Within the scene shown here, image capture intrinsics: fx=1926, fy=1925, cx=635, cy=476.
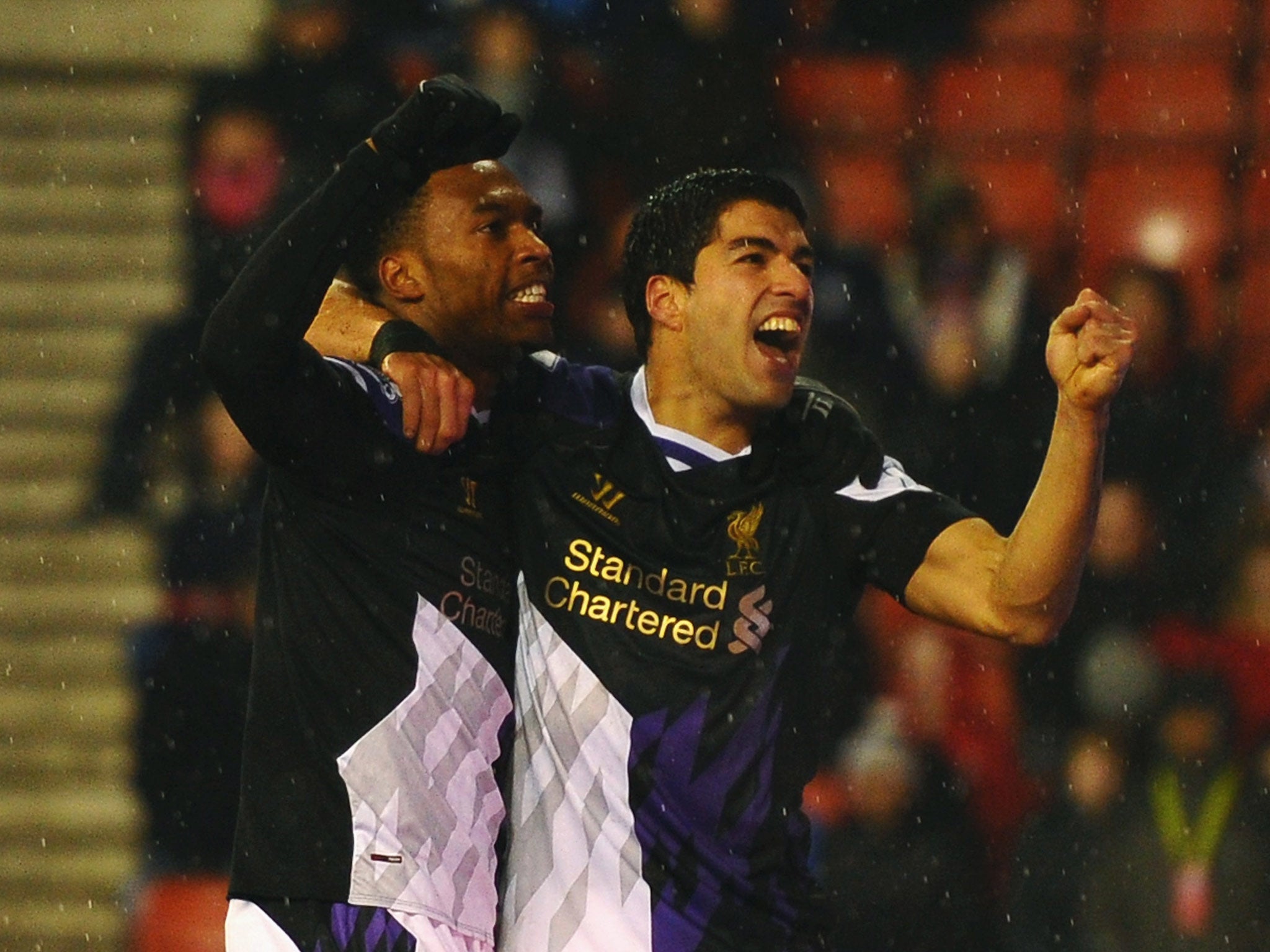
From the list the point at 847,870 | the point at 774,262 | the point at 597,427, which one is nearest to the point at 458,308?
the point at 597,427

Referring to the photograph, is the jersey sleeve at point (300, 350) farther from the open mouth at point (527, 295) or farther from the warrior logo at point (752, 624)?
the warrior logo at point (752, 624)

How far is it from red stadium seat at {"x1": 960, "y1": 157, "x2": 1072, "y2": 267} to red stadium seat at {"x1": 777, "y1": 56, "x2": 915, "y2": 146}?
26 centimetres

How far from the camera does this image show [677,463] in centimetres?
313

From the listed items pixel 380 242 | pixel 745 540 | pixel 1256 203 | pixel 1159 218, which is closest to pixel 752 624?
pixel 745 540

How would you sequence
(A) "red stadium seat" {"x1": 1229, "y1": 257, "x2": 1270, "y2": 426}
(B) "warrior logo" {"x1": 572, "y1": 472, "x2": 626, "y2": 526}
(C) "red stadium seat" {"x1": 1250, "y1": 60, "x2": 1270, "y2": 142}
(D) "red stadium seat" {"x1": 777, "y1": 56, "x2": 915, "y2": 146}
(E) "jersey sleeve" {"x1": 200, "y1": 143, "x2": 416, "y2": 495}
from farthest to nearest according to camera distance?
(D) "red stadium seat" {"x1": 777, "y1": 56, "x2": 915, "y2": 146} < (C) "red stadium seat" {"x1": 1250, "y1": 60, "x2": 1270, "y2": 142} < (A) "red stadium seat" {"x1": 1229, "y1": 257, "x2": 1270, "y2": 426} < (B) "warrior logo" {"x1": 572, "y1": 472, "x2": 626, "y2": 526} < (E) "jersey sleeve" {"x1": 200, "y1": 143, "x2": 416, "y2": 495}

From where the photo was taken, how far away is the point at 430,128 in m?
2.81

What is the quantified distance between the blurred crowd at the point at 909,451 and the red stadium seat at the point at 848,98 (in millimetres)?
23

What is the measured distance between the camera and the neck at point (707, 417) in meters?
3.19

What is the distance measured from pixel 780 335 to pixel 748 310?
2.8 inches

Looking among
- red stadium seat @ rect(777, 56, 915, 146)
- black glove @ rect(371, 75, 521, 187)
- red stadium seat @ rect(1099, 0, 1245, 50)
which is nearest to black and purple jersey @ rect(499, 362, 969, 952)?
black glove @ rect(371, 75, 521, 187)

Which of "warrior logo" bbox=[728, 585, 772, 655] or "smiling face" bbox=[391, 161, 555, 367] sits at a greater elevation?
"smiling face" bbox=[391, 161, 555, 367]

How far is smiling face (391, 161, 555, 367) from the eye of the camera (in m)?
3.24

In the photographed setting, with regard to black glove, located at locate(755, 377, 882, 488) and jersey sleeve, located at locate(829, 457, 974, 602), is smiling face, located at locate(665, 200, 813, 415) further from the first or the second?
jersey sleeve, located at locate(829, 457, 974, 602)

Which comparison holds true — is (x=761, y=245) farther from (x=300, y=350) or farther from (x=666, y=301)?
(x=300, y=350)
